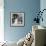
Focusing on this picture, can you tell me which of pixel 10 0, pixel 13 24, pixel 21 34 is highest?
pixel 10 0

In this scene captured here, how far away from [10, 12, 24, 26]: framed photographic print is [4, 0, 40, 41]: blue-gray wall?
15cm

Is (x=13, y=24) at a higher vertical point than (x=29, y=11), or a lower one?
lower

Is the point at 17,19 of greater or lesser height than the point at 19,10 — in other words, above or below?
below

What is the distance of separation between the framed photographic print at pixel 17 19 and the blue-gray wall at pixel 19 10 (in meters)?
0.15

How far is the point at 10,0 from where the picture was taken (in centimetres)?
572

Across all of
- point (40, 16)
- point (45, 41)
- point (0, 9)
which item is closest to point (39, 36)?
point (45, 41)

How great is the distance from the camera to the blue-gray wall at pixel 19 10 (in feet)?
18.8

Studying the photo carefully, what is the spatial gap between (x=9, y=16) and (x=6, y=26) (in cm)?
44

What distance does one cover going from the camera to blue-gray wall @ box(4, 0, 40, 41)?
5.72m

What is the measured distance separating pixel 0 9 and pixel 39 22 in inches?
68.2

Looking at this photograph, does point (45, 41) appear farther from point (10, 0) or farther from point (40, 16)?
point (10, 0)

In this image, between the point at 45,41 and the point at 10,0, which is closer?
the point at 45,41

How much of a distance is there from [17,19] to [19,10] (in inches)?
15.2

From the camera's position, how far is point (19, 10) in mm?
5762
